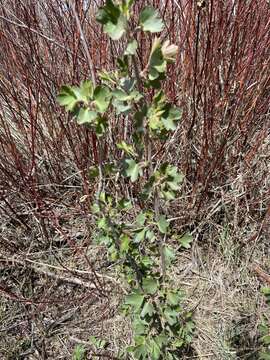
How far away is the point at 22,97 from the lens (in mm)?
1852

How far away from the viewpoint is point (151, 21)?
649 mm

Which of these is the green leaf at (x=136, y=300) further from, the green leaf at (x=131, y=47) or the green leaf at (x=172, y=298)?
the green leaf at (x=131, y=47)

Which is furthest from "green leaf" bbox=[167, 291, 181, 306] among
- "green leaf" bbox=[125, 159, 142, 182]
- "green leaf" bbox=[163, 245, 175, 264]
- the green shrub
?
"green leaf" bbox=[125, 159, 142, 182]

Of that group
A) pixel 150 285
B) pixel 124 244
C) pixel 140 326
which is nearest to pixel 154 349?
pixel 140 326

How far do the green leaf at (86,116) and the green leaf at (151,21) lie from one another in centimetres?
17

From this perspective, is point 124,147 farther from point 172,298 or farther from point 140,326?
point 140,326

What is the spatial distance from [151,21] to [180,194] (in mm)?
1192

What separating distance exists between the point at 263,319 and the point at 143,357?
1.78 ft

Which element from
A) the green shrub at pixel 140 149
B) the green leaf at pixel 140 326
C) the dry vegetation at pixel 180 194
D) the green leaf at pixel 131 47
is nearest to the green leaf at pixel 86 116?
the green shrub at pixel 140 149

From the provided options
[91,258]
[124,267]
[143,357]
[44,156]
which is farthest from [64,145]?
[143,357]

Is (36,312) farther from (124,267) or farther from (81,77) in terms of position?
(81,77)

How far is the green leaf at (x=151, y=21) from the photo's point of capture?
0.64m

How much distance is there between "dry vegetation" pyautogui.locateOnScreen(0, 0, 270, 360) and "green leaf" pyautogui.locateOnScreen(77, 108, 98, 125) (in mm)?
831

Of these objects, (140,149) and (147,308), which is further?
(147,308)
